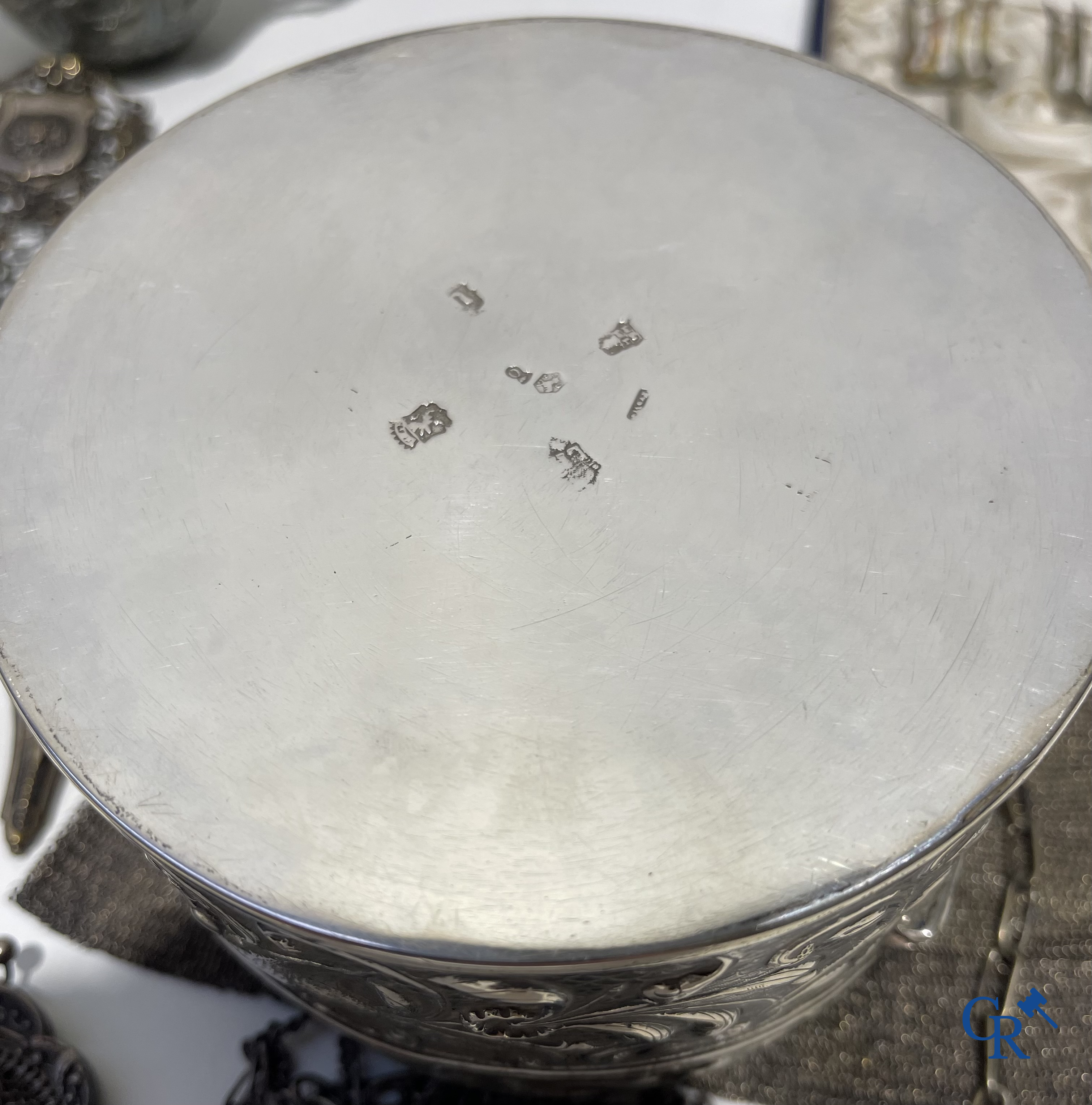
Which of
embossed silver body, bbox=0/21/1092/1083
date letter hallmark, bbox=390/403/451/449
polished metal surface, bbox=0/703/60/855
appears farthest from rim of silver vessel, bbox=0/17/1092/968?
polished metal surface, bbox=0/703/60/855

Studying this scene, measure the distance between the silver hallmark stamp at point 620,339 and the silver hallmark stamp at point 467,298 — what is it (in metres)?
0.07

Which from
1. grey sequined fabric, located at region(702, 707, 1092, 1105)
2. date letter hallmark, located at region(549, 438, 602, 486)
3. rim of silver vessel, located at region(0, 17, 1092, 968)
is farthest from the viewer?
grey sequined fabric, located at region(702, 707, 1092, 1105)

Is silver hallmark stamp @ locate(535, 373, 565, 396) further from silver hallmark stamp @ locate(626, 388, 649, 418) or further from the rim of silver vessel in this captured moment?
the rim of silver vessel

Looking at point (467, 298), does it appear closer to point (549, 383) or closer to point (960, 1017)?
point (549, 383)

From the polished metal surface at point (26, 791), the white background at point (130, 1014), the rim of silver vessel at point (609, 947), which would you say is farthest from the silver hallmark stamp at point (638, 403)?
the polished metal surface at point (26, 791)

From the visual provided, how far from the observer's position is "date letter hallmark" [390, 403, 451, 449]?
1.80ft

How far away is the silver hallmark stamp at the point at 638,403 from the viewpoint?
0.55m

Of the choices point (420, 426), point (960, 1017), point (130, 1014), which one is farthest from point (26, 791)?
point (960, 1017)

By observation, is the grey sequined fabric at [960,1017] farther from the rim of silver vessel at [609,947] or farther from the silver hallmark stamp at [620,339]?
the silver hallmark stamp at [620,339]

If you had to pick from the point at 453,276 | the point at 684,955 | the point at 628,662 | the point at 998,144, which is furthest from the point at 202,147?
the point at 998,144

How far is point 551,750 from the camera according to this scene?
0.46m

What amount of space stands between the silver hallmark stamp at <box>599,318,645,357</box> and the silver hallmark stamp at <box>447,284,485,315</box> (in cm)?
7

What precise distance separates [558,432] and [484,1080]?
0.39m

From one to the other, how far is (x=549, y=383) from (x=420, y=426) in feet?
0.23
